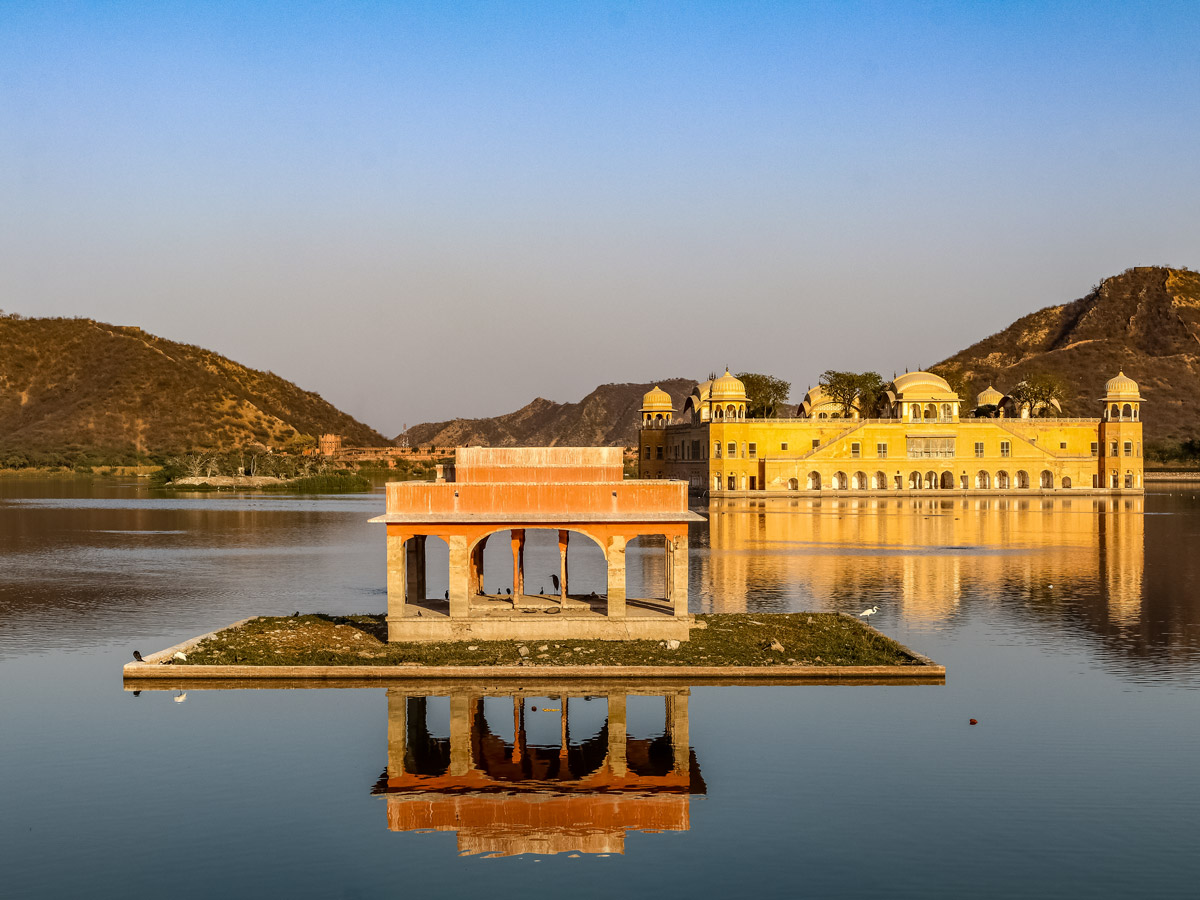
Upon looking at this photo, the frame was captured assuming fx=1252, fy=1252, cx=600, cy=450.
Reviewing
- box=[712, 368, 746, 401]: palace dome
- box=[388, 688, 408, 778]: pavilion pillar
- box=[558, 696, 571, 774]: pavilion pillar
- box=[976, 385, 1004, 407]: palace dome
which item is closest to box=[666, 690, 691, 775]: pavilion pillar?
box=[558, 696, 571, 774]: pavilion pillar

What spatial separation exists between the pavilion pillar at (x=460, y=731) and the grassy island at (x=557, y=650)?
1378mm

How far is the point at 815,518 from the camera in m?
73.1

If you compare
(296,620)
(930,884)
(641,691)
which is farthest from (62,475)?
(930,884)

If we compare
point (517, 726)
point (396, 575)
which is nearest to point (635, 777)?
point (517, 726)

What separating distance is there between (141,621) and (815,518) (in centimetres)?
4740

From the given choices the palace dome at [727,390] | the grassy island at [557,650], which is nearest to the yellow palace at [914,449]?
the palace dome at [727,390]

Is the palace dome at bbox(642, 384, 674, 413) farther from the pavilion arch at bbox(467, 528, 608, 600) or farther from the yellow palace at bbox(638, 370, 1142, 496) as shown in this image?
the pavilion arch at bbox(467, 528, 608, 600)

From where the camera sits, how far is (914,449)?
103 metres

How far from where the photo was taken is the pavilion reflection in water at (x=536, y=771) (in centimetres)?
1617

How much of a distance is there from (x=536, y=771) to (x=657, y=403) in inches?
4032

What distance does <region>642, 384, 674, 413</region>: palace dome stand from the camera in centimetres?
11979

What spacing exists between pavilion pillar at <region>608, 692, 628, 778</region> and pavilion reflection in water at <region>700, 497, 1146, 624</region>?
11.2 m

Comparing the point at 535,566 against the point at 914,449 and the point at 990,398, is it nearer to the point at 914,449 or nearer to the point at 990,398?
the point at 914,449

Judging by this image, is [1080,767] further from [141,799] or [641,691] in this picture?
[141,799]
